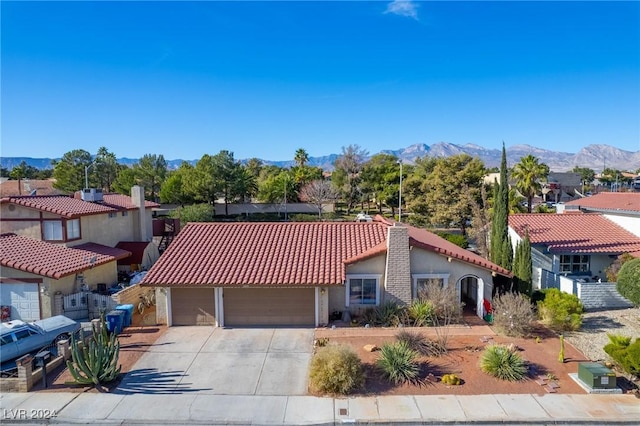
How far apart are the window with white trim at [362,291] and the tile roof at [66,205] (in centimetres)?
1646

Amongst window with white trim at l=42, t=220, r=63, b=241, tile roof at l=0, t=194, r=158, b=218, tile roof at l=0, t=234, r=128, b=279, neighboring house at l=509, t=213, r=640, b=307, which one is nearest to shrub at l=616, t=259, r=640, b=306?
neighboring house at l=509, t=213, r=640, b=307

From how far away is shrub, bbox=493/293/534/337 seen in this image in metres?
17.2

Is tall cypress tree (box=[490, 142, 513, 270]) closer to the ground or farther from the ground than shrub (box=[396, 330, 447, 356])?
farther from the ground

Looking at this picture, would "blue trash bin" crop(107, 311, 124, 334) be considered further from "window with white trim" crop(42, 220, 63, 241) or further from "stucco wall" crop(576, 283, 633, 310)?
"stucco wall" crop(576, 283, 633, 310)

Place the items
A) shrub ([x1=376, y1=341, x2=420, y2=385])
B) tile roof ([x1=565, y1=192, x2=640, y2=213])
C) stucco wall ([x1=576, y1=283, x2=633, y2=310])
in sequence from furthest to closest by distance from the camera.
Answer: tile roof ([x1=565, y1=192, x2=640, y2=213]) → stucco wall ([x1=576, y1=283, x2=633, y2=310]) → shrub ([x1=376, y1=341, x2=420, y2=385])

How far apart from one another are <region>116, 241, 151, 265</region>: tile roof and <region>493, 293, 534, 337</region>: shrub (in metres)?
22.1

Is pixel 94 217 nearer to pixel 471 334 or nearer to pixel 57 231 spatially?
pixel 57 231

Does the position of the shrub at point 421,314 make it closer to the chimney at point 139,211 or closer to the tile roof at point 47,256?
the tile roof at point 47,256

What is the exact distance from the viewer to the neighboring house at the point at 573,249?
2472cm

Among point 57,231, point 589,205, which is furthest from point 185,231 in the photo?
point 589,205

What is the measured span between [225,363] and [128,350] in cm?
418

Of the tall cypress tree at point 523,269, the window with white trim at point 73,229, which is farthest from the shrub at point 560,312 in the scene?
the window with white trim at point 73,229

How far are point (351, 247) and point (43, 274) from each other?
46.8 feet

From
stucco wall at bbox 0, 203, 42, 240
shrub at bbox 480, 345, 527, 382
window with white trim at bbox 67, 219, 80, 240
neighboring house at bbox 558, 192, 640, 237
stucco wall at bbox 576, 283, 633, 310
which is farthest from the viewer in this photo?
neighboring house at bbox 558, 192, 640, 237
